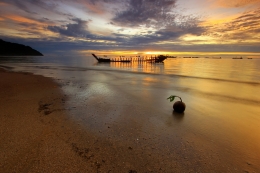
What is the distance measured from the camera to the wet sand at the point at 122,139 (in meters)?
3.34

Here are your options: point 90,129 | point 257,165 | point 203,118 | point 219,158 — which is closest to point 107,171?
point 90,129

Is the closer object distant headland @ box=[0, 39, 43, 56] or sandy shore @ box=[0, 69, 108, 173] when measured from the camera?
sandy shore @ box=[0, 69, 108, 173]

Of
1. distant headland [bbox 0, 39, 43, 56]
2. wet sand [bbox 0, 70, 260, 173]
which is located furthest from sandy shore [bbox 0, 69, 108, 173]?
distant headland [bbox 0, 39, 43, 56]

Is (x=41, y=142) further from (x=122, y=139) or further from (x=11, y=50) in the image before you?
(x=11, y=50)

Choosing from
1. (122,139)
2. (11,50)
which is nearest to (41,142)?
(122,139)

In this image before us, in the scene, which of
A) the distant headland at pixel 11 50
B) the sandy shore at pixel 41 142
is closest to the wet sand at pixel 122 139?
the sandy shore at pixel 41 142

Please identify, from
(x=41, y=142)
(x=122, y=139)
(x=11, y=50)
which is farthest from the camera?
(x=11, y=50)

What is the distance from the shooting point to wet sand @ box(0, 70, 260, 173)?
11.0 feet

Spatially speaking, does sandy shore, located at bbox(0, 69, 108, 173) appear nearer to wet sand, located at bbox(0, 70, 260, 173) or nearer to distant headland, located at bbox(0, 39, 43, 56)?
wet sand, located at bbox(0, 70, 260, 173)

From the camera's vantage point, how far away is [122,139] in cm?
439

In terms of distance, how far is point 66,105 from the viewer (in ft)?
23.6

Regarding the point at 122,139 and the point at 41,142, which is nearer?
the point at 41,142

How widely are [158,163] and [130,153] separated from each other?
2.43 ft

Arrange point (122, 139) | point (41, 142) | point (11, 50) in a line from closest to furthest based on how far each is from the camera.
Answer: point (41, 142) < point (122, 139) < point (11, 50)
